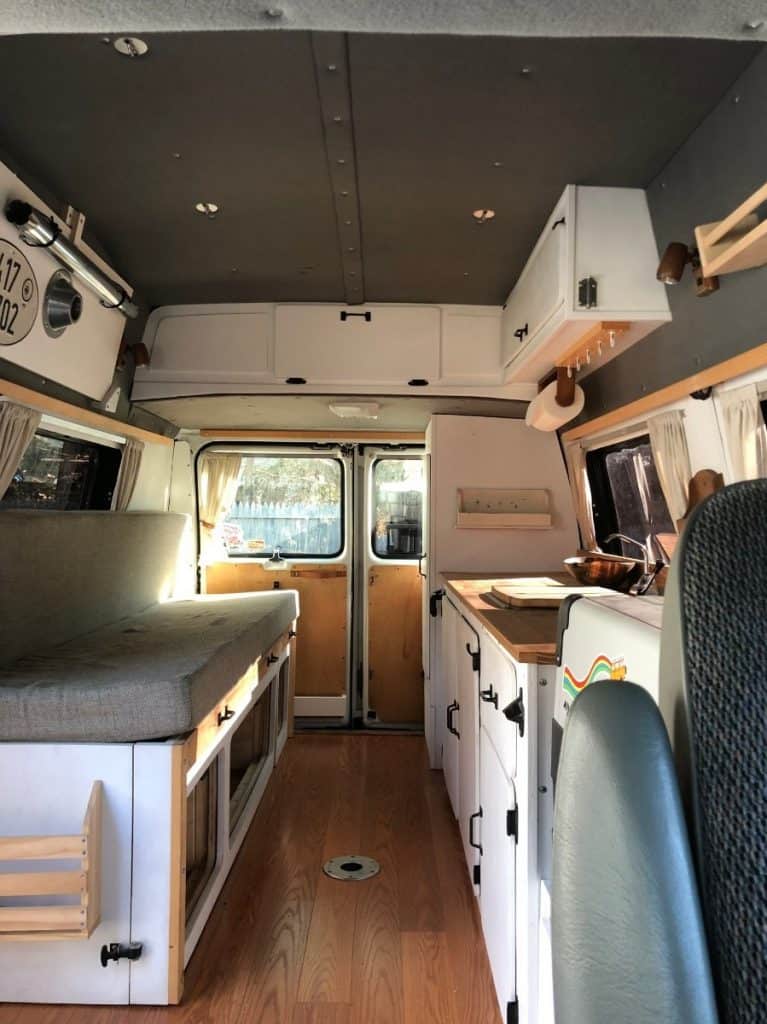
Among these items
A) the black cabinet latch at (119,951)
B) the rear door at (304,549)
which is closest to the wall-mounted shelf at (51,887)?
the black cabinet latch at (119,951)

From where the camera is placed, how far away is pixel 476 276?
266 cm

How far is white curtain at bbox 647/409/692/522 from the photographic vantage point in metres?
2.05

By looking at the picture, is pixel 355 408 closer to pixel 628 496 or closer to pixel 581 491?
pixel 581 491

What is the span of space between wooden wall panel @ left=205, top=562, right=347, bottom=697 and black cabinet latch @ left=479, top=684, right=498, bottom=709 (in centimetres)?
230

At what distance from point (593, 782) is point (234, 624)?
2207 millimetres

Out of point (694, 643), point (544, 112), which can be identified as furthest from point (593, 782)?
point (544, 112)

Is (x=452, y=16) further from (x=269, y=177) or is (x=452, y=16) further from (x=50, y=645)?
(x=50, y=645)

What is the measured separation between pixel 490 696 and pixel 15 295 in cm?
190

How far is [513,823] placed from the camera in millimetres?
1459

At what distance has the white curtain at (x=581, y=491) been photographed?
3.23 meters

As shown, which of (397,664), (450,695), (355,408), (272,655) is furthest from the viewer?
(397,664)

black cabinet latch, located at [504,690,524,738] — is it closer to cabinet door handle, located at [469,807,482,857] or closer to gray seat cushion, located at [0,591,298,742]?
cabinet door handle, located at [469,807,482,857]

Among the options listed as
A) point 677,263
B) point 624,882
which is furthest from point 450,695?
point 624,882

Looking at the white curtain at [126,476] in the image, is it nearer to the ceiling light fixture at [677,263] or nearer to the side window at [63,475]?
the side window at [63,475]
